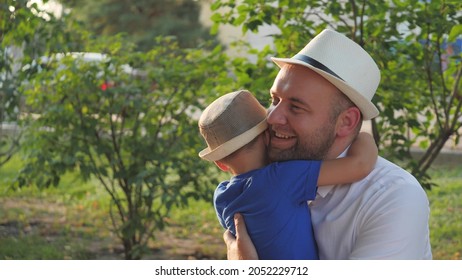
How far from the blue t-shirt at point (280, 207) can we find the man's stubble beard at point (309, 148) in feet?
0.08

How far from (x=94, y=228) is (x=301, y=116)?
565 centimetres

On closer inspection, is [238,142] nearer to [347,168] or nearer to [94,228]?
[347,168]

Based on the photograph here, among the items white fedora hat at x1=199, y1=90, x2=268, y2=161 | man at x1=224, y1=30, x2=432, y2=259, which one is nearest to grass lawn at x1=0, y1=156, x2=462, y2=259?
white fedora hat at x1=199, y1=90, x2=268, y2=161

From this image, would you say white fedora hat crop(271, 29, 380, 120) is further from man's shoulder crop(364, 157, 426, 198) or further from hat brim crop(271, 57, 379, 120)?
man's shoulder crop(364, 157, 426, 198)

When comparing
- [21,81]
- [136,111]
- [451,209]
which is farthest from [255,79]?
[451,209]

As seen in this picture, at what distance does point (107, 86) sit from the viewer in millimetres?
6277

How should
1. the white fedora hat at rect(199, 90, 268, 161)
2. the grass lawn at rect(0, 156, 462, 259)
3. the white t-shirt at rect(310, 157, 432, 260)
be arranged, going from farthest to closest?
the grass lawn at rect(0, 156, 462, 259) < the white fedora hat at rect(199, 90, 268, 161) < the white t-shirt at rect(310, 157, 432, 260)

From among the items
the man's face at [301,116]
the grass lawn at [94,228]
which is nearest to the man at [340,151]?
the man's face at [301,116]

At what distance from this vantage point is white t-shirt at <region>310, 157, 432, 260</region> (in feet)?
8.00

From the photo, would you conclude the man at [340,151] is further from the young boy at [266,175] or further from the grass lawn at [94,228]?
the grass lawn at [94,228]

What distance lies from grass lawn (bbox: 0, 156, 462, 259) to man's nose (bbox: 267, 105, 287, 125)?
3890 millimetres

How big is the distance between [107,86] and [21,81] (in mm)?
732

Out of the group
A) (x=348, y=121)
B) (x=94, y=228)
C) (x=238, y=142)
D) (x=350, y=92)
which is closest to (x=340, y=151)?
(x=348, y=121)

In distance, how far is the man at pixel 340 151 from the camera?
A: 8.04 ft
